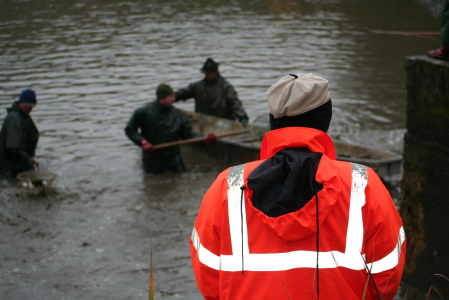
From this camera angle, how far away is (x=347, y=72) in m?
16.1

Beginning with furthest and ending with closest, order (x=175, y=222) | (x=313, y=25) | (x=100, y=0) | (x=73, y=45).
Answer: (x=100, y=0)
(x=313, y=25)
(x=73, y=45)
(x=175, y=222)

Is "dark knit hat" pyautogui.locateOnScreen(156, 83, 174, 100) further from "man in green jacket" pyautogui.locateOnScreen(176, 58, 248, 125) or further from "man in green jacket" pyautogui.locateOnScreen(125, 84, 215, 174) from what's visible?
"man in green jacket" pyautogui.locateOnScreen(176, 58, 248, 125)

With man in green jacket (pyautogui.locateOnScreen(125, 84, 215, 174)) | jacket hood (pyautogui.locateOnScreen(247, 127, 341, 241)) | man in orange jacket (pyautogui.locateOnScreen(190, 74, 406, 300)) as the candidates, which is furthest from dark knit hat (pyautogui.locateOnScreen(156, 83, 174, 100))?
jacket hood (pyautogui.locateOnScreen(247, 127, 341, 241))

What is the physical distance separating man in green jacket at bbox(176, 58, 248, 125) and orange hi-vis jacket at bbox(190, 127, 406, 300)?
7.63 m

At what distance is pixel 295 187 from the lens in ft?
6.47

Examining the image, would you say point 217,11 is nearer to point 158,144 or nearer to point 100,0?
point 100,0

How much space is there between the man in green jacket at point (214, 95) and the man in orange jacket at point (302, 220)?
7599mm

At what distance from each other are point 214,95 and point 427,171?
6390mm

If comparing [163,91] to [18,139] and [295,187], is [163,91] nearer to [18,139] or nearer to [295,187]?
[18,139]

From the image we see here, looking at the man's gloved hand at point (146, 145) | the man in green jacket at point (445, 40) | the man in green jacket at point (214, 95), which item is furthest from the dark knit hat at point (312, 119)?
the man in green jacket at point (214, 95)

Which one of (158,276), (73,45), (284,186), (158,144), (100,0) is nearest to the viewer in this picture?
(284,186)

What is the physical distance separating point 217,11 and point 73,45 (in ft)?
35.2

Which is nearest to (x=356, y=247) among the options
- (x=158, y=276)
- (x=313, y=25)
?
(x=158, y=276)

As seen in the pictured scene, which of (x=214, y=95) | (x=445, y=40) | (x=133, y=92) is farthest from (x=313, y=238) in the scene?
(x=133, y=92)
